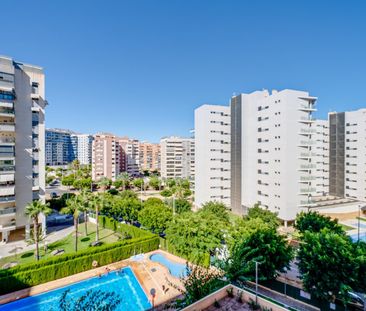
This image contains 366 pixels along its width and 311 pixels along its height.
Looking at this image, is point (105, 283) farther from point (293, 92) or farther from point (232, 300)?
point (293, 92)

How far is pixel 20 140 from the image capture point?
105 ft

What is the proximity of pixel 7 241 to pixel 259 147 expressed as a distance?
150 feet

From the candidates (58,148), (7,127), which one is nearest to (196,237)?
(7,127)

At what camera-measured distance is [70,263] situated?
23.9m

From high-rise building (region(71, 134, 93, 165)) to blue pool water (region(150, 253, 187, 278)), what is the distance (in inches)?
5453

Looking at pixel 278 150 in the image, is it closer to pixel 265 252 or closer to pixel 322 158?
pixel 265 252

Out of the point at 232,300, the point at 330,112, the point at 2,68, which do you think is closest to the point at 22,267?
the point at 232,300

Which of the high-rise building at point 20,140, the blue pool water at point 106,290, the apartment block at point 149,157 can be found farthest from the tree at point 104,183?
the apartment block at point 149,157

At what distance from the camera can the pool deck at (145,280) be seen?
66.5ft

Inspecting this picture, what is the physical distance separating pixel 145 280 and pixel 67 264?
346 inches

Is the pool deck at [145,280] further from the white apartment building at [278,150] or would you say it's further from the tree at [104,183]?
the tree at [104,183]

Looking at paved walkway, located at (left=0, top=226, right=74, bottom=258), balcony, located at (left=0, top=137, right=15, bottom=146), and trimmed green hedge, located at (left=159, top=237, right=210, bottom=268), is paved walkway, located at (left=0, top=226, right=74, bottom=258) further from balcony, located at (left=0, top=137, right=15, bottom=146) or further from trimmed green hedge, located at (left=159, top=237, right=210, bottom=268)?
trimmed green hedge, located at (left=159, top=237, right=210, bottom=268)

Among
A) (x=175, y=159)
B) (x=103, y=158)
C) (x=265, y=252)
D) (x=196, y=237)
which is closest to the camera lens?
(x=265, y=252)

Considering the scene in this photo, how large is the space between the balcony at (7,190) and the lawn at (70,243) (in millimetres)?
8439
